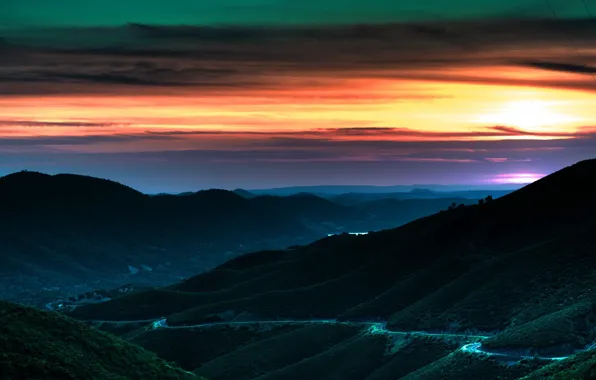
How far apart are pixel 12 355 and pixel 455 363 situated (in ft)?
308

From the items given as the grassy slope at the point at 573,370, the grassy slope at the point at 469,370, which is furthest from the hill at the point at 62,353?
the grassy slope at the point at 469,370

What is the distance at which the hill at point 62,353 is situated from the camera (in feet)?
314

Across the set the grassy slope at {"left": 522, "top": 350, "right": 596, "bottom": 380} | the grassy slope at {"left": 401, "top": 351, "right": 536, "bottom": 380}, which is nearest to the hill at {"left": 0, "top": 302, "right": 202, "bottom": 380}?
the grassy slope at {"left": 522, "top": 350, "right": 596, "bottom": 380}

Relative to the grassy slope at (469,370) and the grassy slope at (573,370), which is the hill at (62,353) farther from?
the grassy slope at (469,370)

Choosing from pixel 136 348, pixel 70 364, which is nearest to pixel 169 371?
pixel 136 348

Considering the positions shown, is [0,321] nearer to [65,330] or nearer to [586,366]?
[65,330]

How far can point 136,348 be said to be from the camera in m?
119

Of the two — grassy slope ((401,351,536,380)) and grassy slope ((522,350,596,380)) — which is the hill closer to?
grassy slope ((522,350,596,380))

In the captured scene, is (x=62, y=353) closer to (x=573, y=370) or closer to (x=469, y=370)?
(x=573, y=370)

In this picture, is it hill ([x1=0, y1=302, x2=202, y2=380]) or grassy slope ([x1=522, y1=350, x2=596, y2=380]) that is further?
hill ([x1=0, y1=302, x2=202, y2=380])

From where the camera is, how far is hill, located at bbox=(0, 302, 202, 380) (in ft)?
314

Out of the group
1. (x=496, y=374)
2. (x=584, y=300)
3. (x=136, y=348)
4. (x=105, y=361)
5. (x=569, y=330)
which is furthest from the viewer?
(x=584, y=300)

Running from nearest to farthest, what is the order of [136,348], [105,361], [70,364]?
[70,364] → [105,361] → [136,348]

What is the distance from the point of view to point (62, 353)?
347 feet
